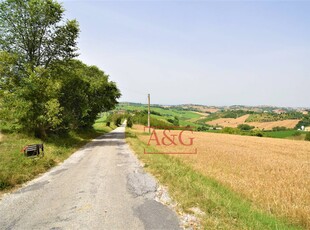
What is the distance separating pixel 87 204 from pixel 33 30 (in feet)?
68.5

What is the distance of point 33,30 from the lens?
850 inches

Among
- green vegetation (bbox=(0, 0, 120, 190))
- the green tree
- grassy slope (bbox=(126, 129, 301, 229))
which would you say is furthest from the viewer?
the green tree

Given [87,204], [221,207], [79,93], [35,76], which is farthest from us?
[79,93]

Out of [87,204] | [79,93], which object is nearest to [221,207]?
[87,204]

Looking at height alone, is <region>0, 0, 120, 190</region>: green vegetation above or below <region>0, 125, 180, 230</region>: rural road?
above

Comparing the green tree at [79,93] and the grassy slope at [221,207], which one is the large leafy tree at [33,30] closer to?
the green tree at [79,93]

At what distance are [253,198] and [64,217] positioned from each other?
20.7 feet

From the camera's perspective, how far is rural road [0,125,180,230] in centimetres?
579

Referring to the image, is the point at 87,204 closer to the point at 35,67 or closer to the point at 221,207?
the point at 221,207

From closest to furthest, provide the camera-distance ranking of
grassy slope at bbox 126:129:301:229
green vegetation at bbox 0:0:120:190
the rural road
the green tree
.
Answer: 1. grassy slope at bbox 126:129:301:229
2. the rural road
3. green vegetation at bbox 0:0:120:190
4. the green tree

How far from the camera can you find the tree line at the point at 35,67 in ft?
61.4
